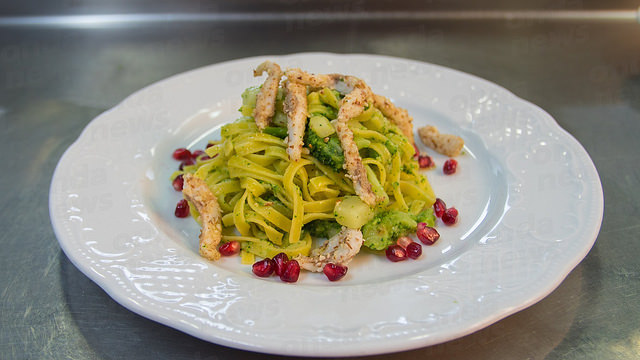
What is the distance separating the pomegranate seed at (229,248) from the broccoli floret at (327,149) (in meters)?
1.09

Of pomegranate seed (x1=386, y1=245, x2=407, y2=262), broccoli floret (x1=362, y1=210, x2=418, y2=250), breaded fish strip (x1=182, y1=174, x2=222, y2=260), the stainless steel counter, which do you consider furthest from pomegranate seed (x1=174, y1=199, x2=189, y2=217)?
pomegranate seed (x1=386, y1=245, x2=407, y2=262)

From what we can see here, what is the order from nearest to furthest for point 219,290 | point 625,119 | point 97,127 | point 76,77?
point 219,290 → point 97,127 → point 625,119 → point 76,77

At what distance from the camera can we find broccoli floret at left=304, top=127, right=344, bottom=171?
191 inches

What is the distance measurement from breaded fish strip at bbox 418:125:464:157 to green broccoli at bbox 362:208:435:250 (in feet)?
3.53

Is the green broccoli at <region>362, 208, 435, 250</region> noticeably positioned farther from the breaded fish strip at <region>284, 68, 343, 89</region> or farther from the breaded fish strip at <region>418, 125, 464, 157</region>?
the breaded fish strip at <region>284, 68, 343, 89</region>

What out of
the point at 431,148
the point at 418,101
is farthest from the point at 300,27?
the point at 431,148

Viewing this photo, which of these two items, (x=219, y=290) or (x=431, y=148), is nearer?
(x=219, y=290)

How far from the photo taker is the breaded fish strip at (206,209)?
461 centimetres

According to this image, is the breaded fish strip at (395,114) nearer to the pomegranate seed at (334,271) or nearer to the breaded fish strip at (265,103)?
the breaded fish strip at (265,103)

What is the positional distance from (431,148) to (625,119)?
9.68ft

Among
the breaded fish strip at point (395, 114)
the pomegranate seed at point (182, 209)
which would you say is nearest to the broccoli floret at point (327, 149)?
the breaded fish strip at point (395, 114)

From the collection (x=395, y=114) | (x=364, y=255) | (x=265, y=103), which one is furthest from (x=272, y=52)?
(x=364, y=255)

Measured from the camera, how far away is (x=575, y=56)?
866 cm

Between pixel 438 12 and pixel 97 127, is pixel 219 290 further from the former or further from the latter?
pixel 438 12
